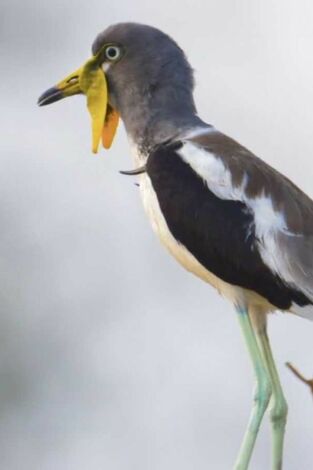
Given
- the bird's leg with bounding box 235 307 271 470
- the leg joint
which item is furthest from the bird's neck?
the leg joint

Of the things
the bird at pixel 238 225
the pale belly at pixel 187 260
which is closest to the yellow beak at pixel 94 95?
the bird at pixel 238 225

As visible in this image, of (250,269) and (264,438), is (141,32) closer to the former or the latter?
(250,269)

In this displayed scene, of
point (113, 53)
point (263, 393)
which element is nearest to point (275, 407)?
point (263, 393)

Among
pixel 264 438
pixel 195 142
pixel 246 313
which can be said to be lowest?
pixel 264 438

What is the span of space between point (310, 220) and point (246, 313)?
1.18ft

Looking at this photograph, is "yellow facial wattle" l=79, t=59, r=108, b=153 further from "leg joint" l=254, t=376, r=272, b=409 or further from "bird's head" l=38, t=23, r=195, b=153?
"leg joint" l=254, t=376, r=272, b=409

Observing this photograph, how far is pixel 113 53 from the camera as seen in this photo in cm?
913

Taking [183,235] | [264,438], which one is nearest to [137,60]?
[183,235]

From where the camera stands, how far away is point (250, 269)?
8664mm

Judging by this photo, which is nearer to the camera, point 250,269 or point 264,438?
point 250,269

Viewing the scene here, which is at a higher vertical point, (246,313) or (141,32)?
(141,32)

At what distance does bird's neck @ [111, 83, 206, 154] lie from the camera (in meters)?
8.92

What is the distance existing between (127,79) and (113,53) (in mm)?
115

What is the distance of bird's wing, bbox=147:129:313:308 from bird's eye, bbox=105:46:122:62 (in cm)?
49
